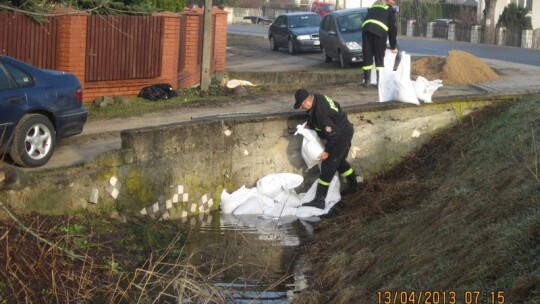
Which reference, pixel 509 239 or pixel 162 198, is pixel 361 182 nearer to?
pixel 162 198

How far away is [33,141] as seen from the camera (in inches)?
430

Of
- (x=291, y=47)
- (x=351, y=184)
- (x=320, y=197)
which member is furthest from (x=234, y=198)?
(x=291, y=47)

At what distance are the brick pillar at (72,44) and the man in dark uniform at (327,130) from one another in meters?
6.84

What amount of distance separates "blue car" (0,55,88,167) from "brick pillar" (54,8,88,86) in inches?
221

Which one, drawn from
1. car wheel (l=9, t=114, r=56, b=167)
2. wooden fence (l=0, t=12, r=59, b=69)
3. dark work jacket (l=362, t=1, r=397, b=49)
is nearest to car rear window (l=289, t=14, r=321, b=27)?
dark work jacket (l=362, t=1, r=397, b=49)

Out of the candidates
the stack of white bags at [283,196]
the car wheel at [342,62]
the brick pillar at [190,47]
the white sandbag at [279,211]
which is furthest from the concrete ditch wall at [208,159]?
the car wheel at [342,62]

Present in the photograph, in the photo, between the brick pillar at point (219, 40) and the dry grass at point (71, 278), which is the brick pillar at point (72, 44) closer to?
the brick pillar at point (219, 40)

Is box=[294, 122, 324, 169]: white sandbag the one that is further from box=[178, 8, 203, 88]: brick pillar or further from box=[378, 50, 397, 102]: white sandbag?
box=[178, 8, 203, 88]: brick pillar

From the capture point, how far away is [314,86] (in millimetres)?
19484

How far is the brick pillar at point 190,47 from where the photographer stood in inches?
808

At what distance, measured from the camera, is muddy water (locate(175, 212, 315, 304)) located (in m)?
8.73

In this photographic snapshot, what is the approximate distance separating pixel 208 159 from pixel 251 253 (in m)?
2.16

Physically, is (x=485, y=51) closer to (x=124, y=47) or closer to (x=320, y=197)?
(x=124, y=47)

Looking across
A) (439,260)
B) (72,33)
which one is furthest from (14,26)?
(439,260)
